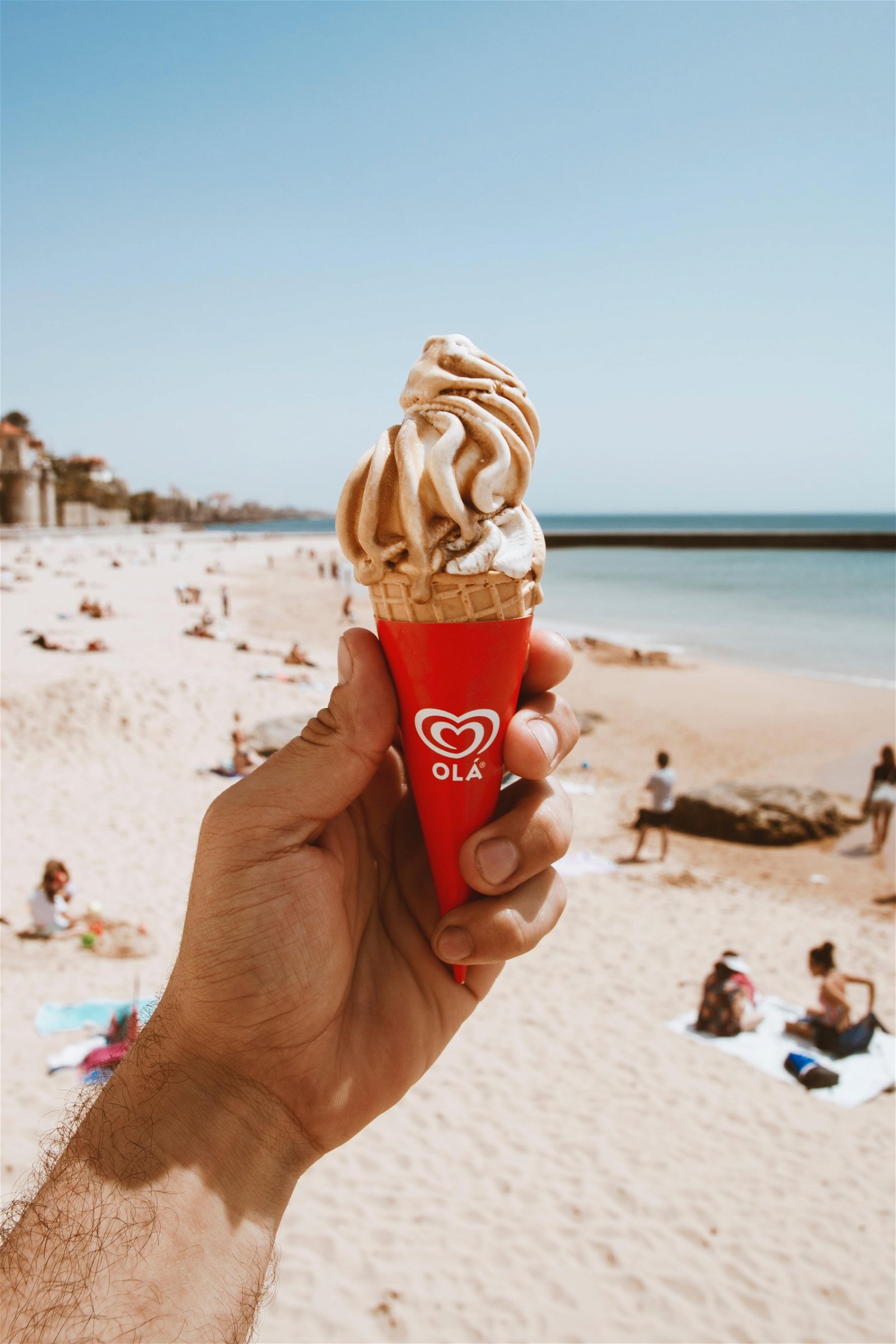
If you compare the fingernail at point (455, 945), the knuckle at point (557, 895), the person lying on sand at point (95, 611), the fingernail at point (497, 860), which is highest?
the fingernail at point (497, 860)

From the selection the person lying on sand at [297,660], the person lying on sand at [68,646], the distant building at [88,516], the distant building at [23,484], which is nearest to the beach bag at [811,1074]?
the person lying on sand at [297,660]

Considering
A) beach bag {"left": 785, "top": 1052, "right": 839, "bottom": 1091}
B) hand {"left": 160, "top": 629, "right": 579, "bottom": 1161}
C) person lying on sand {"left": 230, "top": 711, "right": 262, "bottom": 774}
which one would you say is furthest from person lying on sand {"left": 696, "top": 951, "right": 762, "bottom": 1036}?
person lying on sand {"left": 230, "top": 711, "right": 262, "bottom": 774}

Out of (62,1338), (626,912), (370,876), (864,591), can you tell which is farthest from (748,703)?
(864,591)

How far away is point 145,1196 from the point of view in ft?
6.48

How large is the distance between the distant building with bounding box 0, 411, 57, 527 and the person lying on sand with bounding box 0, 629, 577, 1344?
2651 inches

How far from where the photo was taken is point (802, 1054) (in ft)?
21.8

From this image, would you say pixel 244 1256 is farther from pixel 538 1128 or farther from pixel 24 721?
pixel 24 721

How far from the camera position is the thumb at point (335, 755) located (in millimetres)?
2359

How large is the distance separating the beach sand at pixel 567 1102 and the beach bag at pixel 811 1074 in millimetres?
125

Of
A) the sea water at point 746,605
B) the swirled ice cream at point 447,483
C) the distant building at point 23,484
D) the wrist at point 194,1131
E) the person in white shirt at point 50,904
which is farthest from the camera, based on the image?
the distant building at point 23,484

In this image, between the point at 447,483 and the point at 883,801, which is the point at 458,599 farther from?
the point at 883,801

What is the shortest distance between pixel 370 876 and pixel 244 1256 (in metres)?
1.12

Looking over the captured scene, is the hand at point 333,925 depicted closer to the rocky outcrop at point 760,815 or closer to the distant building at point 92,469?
the rocky outcrop at point 760,815

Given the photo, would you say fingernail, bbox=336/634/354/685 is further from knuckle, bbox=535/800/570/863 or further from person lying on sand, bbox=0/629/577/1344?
knuckle, bbox=535/800/570/863
